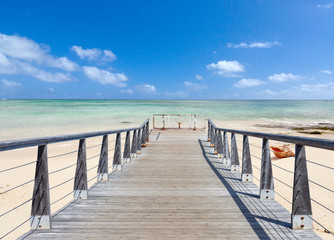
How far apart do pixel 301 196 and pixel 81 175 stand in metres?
2.98

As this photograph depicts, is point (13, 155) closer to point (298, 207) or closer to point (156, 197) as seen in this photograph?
point (156, 197)

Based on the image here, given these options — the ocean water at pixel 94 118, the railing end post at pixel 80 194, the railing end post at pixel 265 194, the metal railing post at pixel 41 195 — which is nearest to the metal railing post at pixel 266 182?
the railing end post at pixel 265 194

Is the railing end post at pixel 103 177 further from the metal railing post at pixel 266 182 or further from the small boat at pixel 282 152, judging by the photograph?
the small boat at pixel 282 152

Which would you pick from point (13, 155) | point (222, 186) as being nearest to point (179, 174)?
point (222, 186)

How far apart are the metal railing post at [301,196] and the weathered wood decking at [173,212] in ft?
0.38

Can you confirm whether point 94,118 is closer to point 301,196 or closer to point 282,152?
point 282,152

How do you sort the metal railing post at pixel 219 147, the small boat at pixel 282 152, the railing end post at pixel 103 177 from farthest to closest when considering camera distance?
the small boat at pixel 282 152 → the metal railing post at pixel 219 147 → the railing end post at pixel 103 177

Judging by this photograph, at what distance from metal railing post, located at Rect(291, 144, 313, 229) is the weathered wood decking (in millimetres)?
115

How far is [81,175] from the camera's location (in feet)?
10.8

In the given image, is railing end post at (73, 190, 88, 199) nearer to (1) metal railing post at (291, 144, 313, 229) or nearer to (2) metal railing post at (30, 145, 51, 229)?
(2) metal railing post at (30, 145, 51, 229)

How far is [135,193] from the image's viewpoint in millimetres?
3648

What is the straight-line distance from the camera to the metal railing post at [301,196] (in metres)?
2.35

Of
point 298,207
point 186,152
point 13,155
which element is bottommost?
point 13,155

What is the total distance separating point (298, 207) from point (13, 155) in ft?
45.1
